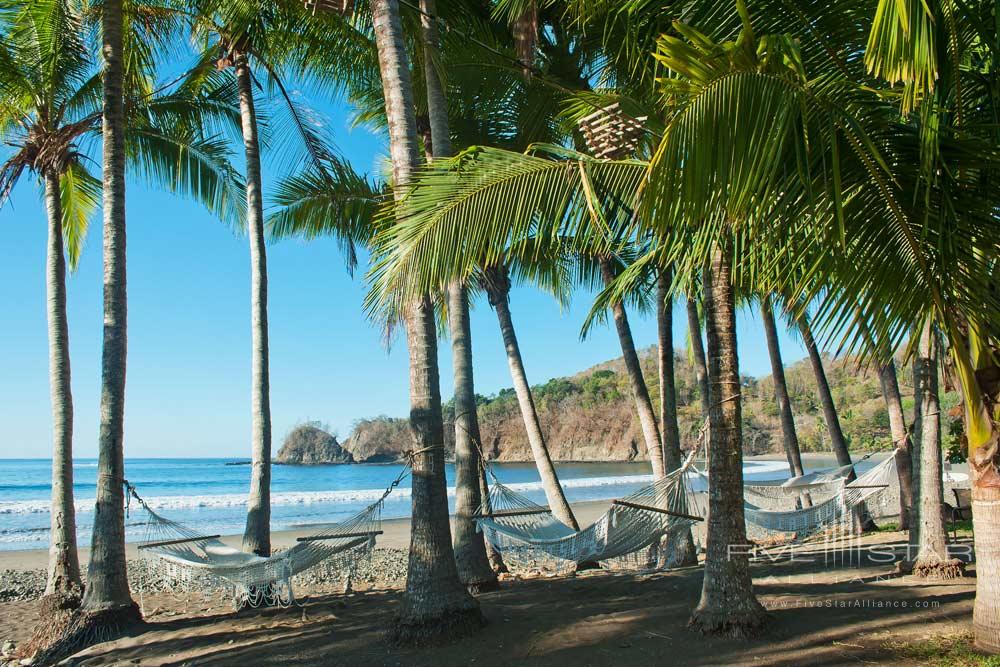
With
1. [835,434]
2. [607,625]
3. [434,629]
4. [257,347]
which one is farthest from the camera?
[835,434]

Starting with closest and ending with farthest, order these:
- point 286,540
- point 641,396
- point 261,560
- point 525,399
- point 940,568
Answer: point 940,568 → point 261,560 → point 641,396 → point 525,399 → point 286,540

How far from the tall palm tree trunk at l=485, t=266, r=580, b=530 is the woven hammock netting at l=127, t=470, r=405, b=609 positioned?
6.44 ft

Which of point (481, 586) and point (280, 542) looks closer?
point (481, 586)

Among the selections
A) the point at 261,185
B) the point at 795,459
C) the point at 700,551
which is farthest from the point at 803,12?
the point at 795,459

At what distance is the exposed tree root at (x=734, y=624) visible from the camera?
10.1ft

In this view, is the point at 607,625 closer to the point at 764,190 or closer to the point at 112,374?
the point at 764,190

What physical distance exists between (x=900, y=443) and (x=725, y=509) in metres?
3.64

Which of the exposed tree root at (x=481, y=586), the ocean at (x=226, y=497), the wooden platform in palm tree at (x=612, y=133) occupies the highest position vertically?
the wooden platform in palm tree at (x=612, y=133)

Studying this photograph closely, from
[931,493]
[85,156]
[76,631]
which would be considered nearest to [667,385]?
[931,493]

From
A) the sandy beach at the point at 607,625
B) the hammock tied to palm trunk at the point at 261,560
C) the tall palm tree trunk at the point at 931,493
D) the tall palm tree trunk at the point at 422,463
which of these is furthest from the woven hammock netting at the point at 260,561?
the tall palm tree trunk at the point at 931,493

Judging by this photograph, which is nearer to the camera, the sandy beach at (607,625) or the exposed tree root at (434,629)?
the sandy beach at (607,625)

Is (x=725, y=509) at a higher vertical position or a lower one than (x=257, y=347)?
lower

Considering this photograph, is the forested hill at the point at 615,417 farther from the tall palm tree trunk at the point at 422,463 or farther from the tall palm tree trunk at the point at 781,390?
the tall palm tree trunk at the point at 422,463

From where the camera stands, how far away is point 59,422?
5160 millimetres
